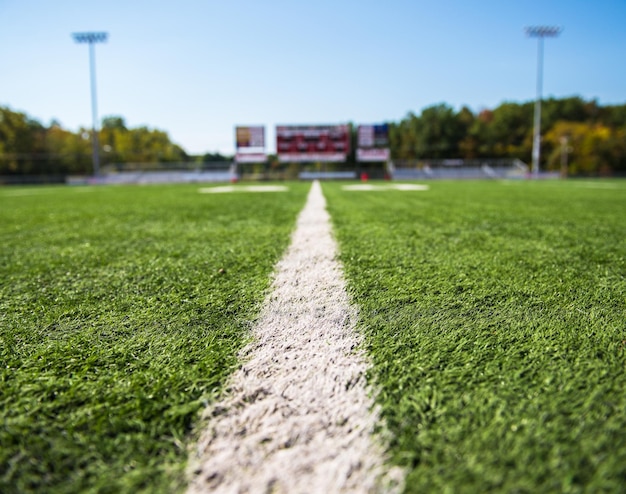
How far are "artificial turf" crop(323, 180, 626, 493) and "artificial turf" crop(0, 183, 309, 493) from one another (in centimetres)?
42

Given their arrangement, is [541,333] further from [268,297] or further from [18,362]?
[18,362]

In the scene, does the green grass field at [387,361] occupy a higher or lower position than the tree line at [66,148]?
lower

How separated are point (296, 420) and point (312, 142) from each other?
100ft

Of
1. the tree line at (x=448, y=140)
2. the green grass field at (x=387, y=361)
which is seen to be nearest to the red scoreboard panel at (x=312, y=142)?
the tree line at (x=448, y=140)

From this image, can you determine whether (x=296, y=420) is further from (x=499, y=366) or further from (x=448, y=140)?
(x=448, y=140)

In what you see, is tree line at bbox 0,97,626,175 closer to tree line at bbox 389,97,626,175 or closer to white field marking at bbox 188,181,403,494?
tree line at bbox 389,97,626,175

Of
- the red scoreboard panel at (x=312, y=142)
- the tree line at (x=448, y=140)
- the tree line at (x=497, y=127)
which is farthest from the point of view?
the tree line at (x=497, y=127)

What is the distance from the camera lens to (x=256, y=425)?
754mm

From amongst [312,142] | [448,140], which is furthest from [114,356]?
[448,140]

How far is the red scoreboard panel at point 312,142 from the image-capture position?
1171 inches

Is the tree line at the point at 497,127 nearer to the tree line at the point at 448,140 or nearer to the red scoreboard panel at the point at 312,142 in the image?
the tree line at the point at 448,140

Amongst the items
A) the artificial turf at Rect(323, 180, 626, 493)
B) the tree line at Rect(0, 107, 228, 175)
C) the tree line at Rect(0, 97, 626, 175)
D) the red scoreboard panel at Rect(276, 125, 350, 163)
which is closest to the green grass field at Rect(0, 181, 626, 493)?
the artificial turf at Rect(323, 180, 626, 493)

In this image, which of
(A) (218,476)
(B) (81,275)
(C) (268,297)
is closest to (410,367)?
(A) (218,476)

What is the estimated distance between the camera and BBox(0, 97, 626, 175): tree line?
1528 inches
